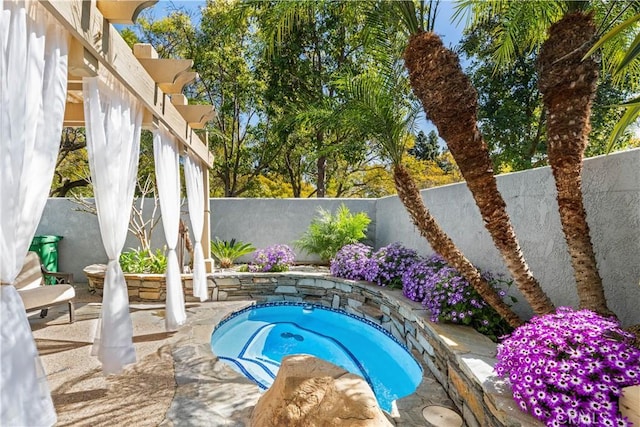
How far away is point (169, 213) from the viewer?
4582mm

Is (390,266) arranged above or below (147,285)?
above

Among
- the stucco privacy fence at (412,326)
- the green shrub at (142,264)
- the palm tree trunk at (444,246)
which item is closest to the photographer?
the stucco privacy fence at (412,326)

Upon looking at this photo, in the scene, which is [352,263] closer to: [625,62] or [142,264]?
[142,264]

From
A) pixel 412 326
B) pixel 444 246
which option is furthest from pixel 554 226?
pixel 412 326

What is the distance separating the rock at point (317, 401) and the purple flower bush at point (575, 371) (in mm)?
939

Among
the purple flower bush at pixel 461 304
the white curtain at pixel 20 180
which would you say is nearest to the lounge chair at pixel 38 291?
the white curtain at pixel 20 180

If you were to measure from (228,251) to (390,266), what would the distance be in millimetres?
4086

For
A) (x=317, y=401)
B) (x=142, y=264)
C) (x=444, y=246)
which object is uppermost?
(x=444, y=246)

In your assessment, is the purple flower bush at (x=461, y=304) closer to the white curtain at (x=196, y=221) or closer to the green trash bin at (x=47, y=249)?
the white curtain at (x=196, y=221)

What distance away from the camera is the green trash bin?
741cm

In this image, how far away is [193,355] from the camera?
3.82m

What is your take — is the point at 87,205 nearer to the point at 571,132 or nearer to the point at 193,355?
the point at 193,355

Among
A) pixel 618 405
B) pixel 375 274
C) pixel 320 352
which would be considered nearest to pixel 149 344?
pixel 320 352

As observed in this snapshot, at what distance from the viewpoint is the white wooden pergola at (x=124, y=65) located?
241cm
